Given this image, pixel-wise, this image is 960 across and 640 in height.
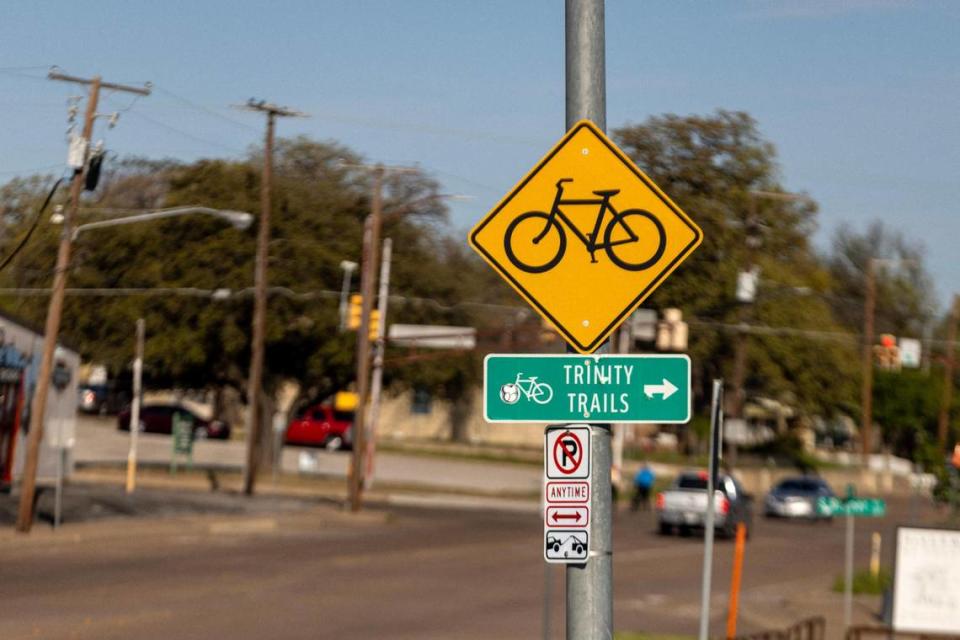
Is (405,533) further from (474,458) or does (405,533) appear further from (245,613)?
(474,458)

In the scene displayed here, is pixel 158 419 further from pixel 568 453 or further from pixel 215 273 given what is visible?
pixel 568 453

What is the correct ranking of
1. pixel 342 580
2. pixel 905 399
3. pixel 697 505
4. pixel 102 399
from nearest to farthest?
pixel 342 580, pixel 697 505, pixel 102 399, pixel 905 399

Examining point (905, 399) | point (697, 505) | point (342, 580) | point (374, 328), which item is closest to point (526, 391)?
point (342, 580)

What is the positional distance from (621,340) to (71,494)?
2144 centimetres

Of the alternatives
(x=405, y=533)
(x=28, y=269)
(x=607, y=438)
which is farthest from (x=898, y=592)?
(x=28, y=269)

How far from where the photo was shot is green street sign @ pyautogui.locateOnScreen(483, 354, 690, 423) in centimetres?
563

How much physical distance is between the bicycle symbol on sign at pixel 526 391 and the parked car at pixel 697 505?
31.4 m

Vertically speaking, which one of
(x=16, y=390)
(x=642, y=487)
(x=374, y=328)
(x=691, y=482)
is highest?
(x=374, y=328)

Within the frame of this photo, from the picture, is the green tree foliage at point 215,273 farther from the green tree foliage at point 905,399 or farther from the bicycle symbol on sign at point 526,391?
the bicycle symbol on sign at point 526,391

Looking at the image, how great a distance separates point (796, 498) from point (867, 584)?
24.3 metres

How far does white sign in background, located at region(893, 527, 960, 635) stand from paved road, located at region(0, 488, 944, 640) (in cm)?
295

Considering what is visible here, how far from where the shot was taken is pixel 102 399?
80.6 metres

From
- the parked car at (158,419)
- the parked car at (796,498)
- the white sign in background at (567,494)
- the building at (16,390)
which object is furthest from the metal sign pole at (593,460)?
the parked car at (158,419)

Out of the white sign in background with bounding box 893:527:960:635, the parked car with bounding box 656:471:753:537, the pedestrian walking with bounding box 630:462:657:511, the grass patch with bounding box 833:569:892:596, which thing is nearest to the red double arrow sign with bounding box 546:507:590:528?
the white sign in background with bounding box 893:527:960:635
